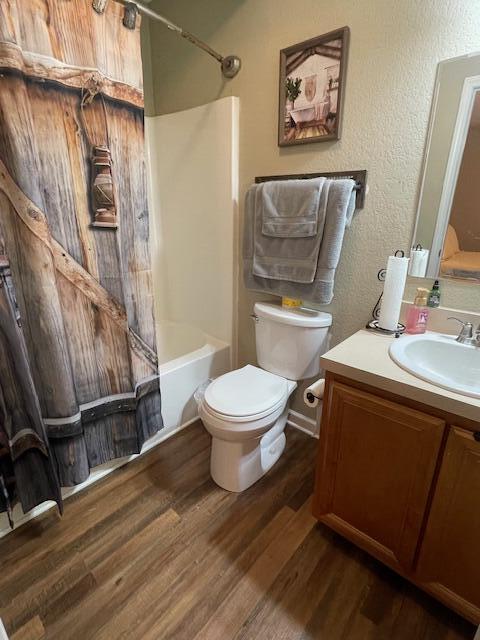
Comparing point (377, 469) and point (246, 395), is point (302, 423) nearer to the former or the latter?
point (246, 395)

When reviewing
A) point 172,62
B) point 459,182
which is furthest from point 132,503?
point 172,62

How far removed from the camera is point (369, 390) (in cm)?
101

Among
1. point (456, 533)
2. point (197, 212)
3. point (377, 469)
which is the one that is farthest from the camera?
point (197, 212)

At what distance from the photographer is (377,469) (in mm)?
1056

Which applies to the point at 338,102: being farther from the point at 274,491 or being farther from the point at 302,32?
the point at 274,491

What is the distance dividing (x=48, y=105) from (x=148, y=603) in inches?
66.5

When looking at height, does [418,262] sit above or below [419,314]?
above

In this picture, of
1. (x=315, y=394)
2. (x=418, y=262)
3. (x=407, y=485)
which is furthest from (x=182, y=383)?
(x=418, y=262)

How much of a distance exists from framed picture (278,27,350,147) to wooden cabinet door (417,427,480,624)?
132cm

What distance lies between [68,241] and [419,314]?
1.36 meters

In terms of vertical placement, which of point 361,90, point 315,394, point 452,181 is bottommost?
point 315,394

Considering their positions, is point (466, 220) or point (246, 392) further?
point (246, 392)

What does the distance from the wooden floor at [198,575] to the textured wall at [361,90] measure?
37.6 inches

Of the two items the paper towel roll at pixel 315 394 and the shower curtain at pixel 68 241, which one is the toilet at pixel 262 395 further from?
the shower curtain at pixel 68 241
